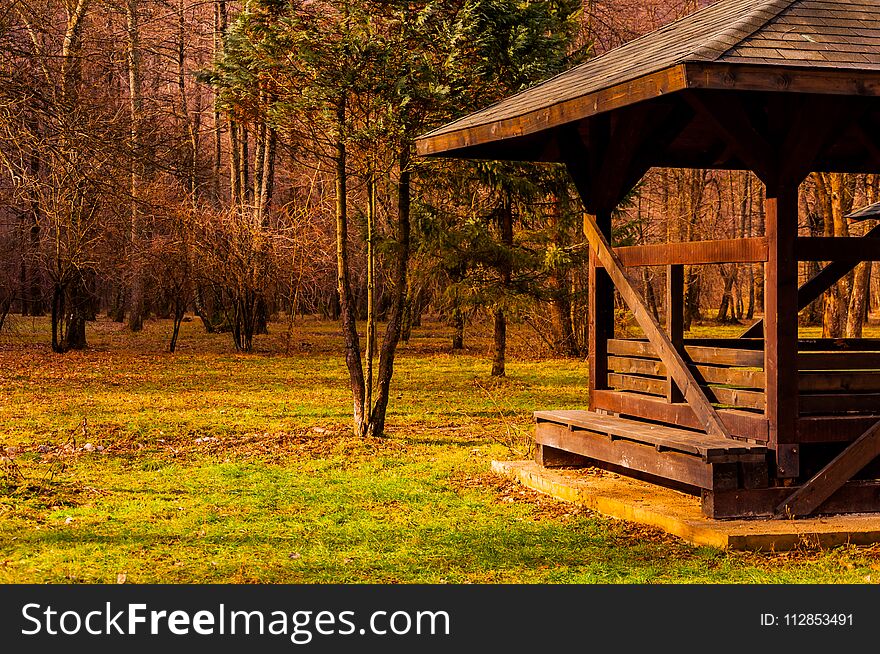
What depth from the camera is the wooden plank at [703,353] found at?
25.2 ft

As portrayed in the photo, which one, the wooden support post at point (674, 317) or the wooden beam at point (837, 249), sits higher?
the wooden beam at point (837, 249)

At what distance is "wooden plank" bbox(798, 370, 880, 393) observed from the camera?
25.1 ft

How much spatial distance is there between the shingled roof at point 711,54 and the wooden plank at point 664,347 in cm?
138

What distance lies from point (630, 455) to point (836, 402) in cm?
154

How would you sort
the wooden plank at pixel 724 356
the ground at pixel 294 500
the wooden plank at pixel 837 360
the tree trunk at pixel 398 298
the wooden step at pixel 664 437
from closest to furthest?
the ground at pixel 294 500, the wooden step at pixel 664 437, the wooden plank at pixel 724 356, the wooden plank at pixel 837 360, the tree trunk at pixel 398 298

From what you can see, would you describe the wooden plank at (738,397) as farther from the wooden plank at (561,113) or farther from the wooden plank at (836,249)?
the wooden plank at (561,113)

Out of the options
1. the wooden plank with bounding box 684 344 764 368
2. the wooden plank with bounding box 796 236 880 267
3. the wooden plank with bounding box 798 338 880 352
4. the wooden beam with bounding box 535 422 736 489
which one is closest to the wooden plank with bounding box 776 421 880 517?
the wooden beam with bounding box 535 422 736 489

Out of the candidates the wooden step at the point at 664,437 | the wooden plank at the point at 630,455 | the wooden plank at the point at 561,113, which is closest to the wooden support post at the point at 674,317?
the wooden step at the point at 664,437

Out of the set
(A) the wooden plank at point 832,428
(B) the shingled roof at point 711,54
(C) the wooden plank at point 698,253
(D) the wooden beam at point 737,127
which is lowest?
(A) the wooden plank at point 832,428

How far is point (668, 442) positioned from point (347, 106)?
20.0ft

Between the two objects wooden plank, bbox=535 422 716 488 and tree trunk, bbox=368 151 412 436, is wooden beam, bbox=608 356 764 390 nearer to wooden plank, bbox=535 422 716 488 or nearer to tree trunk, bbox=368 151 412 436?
wooden plank, bbox=535 422 716 488

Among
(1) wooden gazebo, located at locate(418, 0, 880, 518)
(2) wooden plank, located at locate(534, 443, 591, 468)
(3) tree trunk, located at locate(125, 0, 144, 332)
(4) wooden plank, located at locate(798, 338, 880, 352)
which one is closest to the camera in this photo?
(1) wooden gazebo, located at locate(418, 0, 880, 518)

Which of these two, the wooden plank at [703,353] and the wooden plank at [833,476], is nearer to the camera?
the wooden plank at [833,476]

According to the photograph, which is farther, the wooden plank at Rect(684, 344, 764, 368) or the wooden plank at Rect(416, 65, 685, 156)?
the wooden plank at Rect(684, 344, 764, 368)
